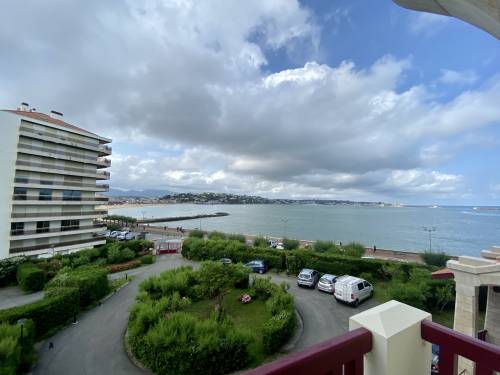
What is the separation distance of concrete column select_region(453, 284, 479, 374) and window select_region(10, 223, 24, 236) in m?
37.1

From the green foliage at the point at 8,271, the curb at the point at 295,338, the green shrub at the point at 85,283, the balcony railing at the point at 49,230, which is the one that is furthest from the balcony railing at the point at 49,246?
the curb at the point at 295,338

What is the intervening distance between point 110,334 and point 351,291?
12.5 meters

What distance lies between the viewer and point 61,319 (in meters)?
12.7

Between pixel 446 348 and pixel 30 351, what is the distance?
13848 millimetres

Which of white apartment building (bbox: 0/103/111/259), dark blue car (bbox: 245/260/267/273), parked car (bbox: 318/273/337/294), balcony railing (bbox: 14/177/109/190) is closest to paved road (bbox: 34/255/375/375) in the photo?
parked car (bbox: 318/273/337/294)

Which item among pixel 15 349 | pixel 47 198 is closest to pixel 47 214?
pixel 47 198

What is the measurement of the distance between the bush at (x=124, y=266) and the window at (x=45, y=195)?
43.8ft

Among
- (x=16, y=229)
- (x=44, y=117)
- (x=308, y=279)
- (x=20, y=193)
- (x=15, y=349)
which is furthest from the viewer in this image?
(x=44, y=117)

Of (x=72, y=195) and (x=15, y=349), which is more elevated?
(x=72, y=195)

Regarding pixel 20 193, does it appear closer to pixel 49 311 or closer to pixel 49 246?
pixel 49 246

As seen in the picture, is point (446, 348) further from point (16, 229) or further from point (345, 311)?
point (16, 229)

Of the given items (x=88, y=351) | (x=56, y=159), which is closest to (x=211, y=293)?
(x=88, y=351)

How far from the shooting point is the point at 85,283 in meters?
14.8

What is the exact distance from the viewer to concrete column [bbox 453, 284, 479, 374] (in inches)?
268
